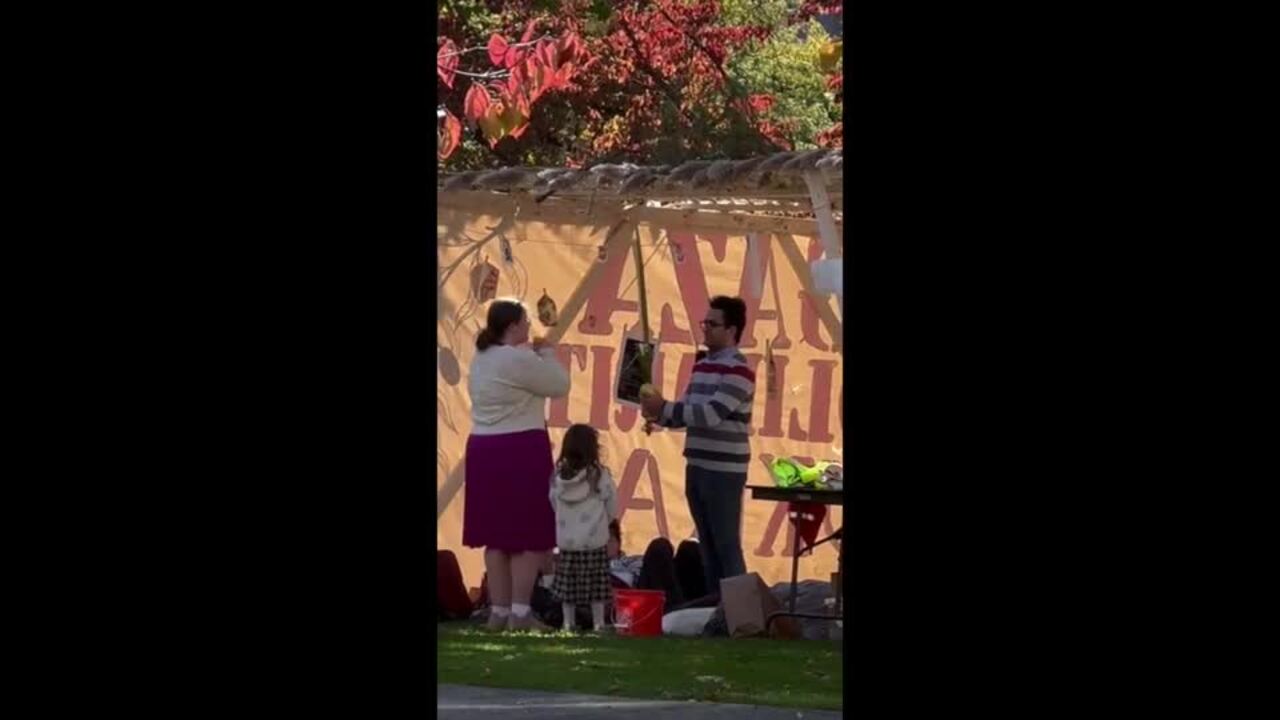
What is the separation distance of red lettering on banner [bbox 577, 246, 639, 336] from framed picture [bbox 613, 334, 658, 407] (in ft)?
0.57

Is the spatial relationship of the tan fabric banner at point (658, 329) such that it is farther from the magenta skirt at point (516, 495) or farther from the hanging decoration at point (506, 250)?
the magenta skirt at point (516, 495)

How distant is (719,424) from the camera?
35.3 feet

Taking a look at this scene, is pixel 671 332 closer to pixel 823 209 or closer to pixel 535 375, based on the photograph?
pixel 535 375

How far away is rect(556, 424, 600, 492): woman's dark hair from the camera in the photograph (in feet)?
34.8

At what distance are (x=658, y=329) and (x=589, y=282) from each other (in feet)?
1.59

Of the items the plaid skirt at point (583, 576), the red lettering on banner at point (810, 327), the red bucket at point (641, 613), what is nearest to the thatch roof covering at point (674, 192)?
the red lettering on banner at point (810, 327)

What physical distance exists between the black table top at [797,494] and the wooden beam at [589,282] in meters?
2.18

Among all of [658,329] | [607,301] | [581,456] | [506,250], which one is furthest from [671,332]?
[581,456]

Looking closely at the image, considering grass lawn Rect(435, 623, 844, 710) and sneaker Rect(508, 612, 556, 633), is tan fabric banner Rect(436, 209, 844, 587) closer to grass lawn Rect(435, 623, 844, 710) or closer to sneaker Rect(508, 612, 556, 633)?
sneaker Rect(508, 612, 556, 633)

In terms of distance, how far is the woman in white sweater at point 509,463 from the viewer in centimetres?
1066
